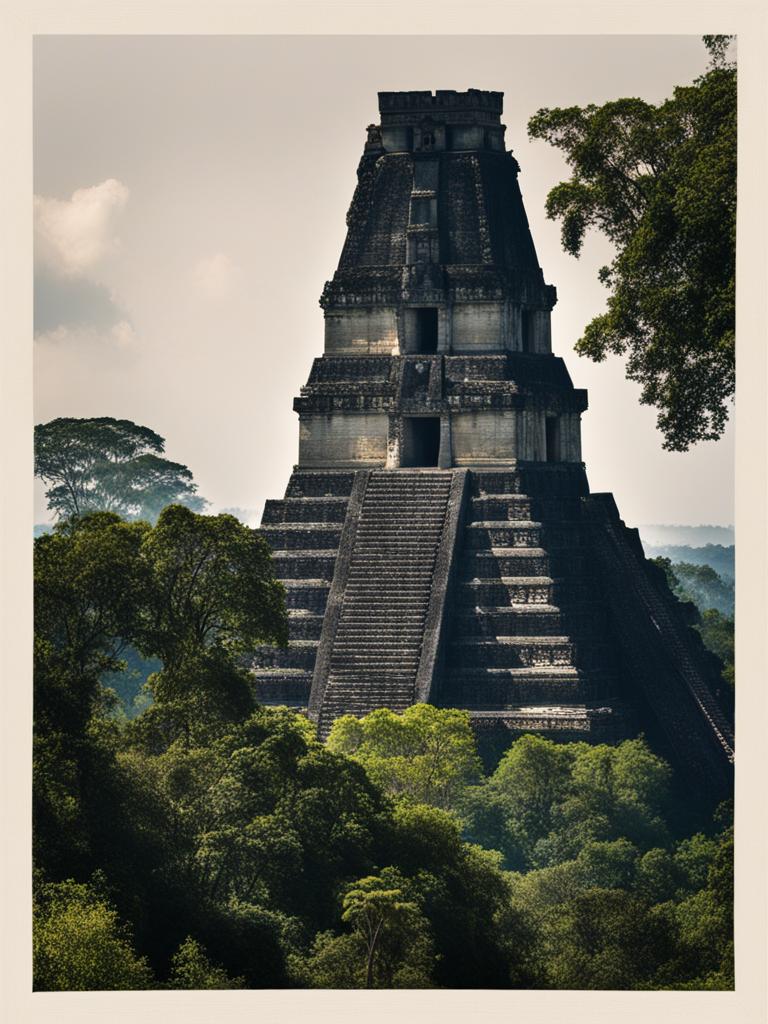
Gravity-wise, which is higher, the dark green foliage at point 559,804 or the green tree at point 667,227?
the green tree at point 667,227

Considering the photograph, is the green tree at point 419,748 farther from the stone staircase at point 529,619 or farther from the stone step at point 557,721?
the stone staircase at point 529,619

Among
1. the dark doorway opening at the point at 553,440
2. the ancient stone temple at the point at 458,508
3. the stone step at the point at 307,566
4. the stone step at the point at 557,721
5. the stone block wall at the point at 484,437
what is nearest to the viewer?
the stone step at the point at 557,721

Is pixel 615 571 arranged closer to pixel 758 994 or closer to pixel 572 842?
pixel 572 842

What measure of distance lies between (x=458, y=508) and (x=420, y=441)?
261 centimetres

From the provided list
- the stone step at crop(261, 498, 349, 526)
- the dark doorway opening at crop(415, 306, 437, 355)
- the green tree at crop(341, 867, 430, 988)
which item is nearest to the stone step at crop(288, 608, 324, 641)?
the stone step at crop(261, 498, 349, 526)

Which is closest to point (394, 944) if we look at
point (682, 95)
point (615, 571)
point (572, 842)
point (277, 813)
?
point (277, 813)

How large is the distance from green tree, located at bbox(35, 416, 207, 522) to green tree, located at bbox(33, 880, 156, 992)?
39076 mm

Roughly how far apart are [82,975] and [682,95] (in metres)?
15.3

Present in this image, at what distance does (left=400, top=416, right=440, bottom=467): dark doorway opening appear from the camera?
49688 mm

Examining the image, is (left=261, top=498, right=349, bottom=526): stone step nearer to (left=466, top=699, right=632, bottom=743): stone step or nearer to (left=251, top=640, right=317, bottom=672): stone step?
(left=251, top=640, right=317, bottom=672): stone step

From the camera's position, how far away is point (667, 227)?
38.0m

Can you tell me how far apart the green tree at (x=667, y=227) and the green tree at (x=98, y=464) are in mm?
30951

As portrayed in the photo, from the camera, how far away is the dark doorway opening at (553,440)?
50188 millimetres

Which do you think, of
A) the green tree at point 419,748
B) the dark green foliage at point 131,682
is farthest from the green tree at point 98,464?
the green tree at point 419,748
